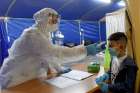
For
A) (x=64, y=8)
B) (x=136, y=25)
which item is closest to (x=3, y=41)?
(x=64, y=8)

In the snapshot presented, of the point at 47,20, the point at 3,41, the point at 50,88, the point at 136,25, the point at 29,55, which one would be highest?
the point at 47,20

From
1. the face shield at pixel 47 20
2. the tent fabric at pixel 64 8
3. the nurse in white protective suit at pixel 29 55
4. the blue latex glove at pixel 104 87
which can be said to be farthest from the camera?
the tent fabric at pixel 64 8

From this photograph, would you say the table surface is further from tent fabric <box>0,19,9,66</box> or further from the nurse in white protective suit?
tent fabric <box>0,19,9,66</box>

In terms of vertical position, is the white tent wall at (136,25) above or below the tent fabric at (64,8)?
below

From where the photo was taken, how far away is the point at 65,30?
5.25m

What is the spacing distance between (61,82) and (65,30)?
364cm

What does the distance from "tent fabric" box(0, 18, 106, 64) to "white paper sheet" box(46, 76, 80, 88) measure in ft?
5.81

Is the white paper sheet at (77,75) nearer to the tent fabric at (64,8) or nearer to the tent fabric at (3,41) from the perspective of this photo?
the tent fabric at (3,41)

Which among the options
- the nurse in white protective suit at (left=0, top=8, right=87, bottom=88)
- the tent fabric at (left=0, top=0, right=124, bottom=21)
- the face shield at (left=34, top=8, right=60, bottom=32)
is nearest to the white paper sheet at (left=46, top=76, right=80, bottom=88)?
the nurse in white protective suit at (left=0, top=8, right=87, bottom=88)

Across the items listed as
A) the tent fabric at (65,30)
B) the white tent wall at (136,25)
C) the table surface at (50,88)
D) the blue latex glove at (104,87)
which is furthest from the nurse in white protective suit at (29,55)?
the tent fabric at (65,30)

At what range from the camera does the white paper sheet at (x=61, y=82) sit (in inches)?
63.6

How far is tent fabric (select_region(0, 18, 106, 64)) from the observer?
3439 mm

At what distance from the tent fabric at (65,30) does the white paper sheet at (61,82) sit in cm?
177

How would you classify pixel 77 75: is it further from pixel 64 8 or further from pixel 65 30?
Result: pixel 64 8
